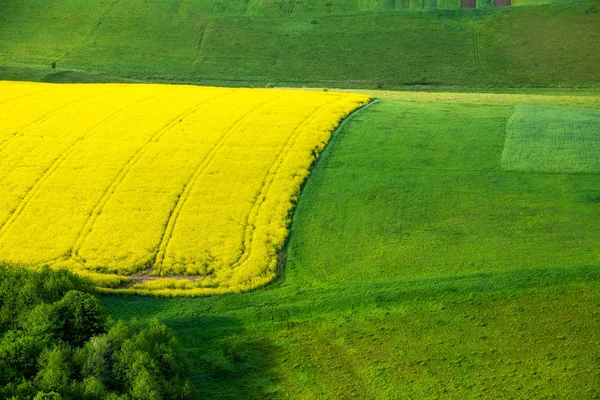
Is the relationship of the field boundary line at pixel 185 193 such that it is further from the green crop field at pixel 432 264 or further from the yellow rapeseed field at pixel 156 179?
the green crop field at pixel 432 264

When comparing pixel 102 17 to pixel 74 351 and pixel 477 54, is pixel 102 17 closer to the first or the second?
pixel 477 54

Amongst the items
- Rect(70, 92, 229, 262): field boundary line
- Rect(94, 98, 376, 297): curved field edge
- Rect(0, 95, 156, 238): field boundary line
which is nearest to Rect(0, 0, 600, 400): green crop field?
Rect(94, 98, 376, 297): curved field edge

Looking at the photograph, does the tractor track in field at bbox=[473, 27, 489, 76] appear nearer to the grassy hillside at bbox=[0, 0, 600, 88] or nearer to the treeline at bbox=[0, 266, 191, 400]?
the grassy hillside at bbox=[0, 0, 600, 88]

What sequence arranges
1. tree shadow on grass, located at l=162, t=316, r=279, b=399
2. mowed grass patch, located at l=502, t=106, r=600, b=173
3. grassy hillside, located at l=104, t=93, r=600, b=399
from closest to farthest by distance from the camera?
tree shadow on grass, located at l=162, t=316, r=279, b=399 → grassy hillside, located at l=104, t=93, r=600, b=399 → mowed grass patch, located at l=502, t=106, r=600, b=173

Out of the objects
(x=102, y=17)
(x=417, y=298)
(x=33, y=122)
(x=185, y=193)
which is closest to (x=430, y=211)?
(x=417, y=298)

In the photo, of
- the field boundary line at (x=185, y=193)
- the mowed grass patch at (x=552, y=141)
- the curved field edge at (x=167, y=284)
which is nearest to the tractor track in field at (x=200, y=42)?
the field boundary line at (x=185, y=193)

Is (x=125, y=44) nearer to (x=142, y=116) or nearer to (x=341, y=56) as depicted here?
(x=341, y=56)
